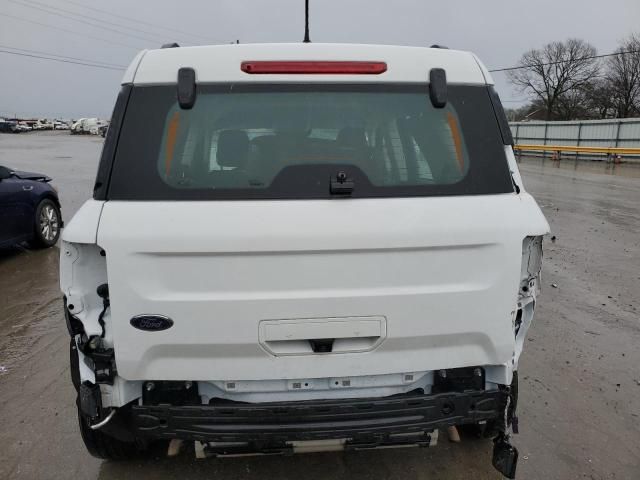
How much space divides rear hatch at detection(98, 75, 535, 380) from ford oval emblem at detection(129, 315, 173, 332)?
0.07 feet

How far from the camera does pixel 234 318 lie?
6.95 feet

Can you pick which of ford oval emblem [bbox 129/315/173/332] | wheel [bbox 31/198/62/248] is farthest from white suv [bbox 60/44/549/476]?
wheel [bbox 31/198/62/248]

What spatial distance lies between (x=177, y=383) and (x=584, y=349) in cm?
362

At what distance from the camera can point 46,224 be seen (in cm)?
786

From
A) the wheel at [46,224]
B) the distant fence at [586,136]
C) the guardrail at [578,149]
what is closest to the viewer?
the wheel at [46,224]

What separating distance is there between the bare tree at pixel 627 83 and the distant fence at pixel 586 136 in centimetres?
2390

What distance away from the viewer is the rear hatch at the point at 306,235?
210 cm

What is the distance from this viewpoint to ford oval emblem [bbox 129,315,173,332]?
2.11 meters

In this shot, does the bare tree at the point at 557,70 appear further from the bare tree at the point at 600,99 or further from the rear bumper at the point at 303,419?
the rear bumper at the point at 303,419

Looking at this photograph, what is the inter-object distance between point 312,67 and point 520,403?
2675 millimetres

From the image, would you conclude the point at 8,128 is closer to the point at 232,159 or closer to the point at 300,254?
the point at 232,159

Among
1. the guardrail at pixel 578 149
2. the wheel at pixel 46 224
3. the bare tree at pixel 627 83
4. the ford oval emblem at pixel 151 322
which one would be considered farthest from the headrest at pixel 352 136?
the bare tree at pixel 627 83

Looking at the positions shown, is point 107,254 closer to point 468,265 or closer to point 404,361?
point 404,361

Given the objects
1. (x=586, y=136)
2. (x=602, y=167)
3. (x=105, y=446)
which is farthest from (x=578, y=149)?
(x=105, y=446)
